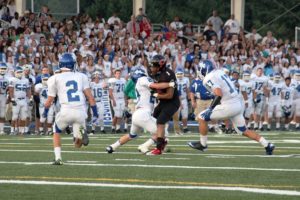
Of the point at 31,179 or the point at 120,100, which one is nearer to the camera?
the point at 31,179

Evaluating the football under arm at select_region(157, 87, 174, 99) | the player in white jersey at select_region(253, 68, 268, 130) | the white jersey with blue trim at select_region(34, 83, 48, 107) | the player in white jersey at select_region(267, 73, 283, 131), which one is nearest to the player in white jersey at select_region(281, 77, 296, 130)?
the player in white jersey at select_region(267, 73, 283, 131)

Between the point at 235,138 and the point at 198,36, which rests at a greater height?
the point at 198,36

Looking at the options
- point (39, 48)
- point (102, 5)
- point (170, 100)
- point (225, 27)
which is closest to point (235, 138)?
point (170, 100)

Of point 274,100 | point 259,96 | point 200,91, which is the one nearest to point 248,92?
point 259,96

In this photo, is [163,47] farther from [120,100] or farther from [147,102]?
[147,102]

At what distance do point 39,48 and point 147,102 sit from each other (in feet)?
39.1

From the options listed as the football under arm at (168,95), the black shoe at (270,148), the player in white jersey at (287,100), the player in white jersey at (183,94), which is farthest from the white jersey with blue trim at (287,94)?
the black shoe at (270,148)

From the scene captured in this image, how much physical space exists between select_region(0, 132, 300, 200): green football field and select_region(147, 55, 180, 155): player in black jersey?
29cm

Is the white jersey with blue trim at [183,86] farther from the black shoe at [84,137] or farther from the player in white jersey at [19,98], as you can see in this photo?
the black shoe at [84,137]

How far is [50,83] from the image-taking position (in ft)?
48.6

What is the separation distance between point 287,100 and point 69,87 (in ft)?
54.9

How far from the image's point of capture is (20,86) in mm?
26688

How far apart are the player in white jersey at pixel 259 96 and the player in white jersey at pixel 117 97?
3.88m

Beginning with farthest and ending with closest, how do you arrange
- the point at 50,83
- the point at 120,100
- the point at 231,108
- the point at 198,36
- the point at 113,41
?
the point at 198,36
the point at 113,41
the point at 120,100
the point at 231,108
the point at 50,83
